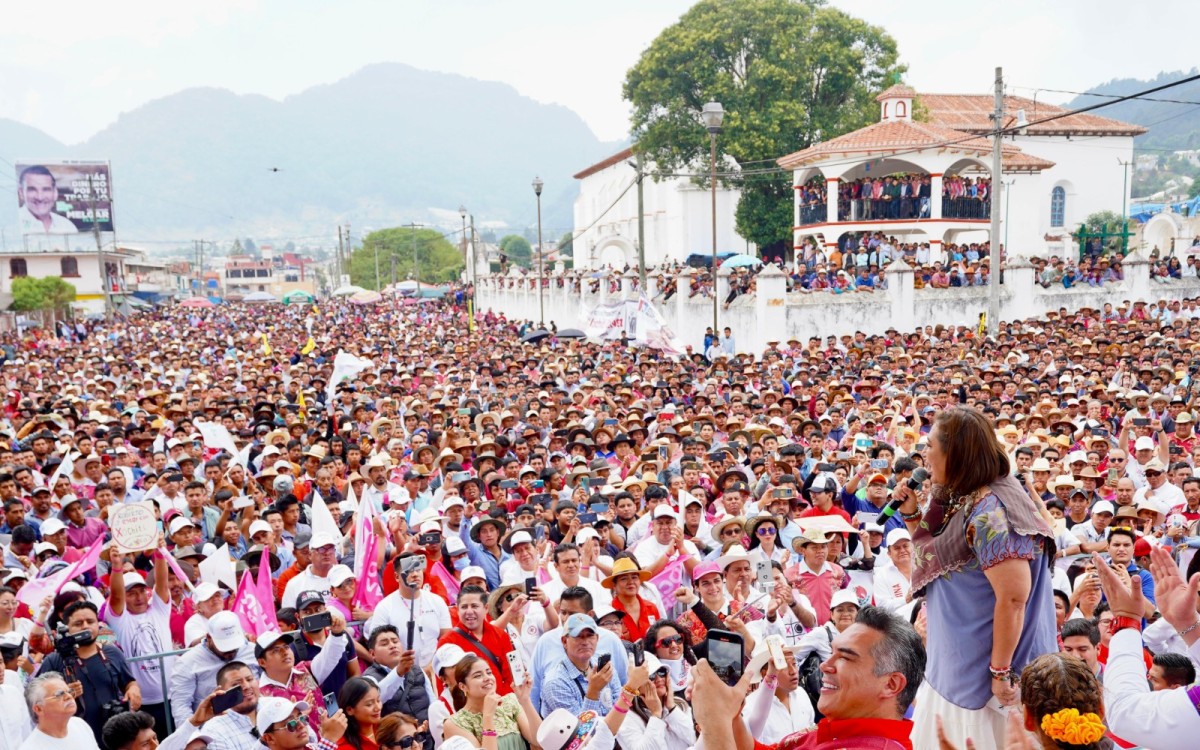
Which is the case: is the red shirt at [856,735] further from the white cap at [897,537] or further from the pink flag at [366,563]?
the pink flag at [366,563]

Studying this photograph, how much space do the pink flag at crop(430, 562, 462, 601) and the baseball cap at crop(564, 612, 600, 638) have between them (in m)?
1.76

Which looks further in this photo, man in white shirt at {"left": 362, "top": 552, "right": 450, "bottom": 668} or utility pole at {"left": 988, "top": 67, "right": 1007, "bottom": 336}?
utility pole at {"left": 988, "top": 67, "right": 1007, "bottom": 336}

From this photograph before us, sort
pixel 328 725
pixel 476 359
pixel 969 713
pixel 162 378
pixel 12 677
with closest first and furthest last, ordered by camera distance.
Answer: pixel 969 713 < pixel 328 725 < pixel 12 677 < pixel 162 378 < pixel 476 359

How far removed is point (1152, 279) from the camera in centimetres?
2658

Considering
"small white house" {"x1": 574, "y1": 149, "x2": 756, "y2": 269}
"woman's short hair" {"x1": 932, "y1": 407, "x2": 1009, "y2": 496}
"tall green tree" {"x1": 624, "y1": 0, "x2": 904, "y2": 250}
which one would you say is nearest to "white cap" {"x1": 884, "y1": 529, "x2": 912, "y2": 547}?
"woman's short hair" {"x1": 932, "y1": 407, "x2": 1009, "y2": 496}

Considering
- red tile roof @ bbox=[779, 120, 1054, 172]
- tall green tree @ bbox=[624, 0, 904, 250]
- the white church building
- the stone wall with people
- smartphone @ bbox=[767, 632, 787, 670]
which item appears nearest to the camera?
smartphone @ bbox=[767, 632, 787, 670]

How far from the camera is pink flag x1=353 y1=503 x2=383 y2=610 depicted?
7.14m

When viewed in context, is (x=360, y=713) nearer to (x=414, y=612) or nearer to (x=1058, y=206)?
(x=414, y=612)

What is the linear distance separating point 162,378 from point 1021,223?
3551 cm

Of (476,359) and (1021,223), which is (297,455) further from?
(1021,223)

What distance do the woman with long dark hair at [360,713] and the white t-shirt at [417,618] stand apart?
3.92 ft

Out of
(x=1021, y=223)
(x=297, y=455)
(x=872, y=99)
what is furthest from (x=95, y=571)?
(x=1021, y=223)

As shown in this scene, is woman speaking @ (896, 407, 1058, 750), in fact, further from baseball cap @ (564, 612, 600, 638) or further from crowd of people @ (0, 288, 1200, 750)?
baseball cap @ (564, 612, 600, 638)

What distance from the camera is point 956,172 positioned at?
35.2 metres
